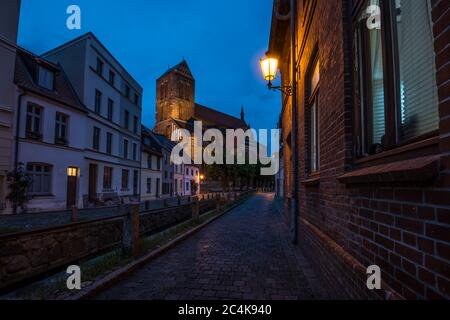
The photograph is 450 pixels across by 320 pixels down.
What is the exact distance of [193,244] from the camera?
7316 mm

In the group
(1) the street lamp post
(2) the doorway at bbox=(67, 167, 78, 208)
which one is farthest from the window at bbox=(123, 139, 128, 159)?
(1) the street lamp post

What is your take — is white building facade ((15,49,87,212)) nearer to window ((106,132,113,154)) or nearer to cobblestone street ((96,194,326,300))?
window ((106,132,113,154))

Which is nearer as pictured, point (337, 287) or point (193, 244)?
point (337, 287)

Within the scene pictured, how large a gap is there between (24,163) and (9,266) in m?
13.2

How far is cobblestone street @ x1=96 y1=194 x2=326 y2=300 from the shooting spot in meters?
3.87

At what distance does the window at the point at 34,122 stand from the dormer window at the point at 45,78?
1998 millimetres

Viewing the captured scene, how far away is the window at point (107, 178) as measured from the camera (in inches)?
893

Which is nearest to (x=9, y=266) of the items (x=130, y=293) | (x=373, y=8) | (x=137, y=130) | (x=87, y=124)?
(x=130, y=293)

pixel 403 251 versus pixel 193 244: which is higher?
pixel 403 251

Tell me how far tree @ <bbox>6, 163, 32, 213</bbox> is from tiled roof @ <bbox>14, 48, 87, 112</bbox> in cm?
473

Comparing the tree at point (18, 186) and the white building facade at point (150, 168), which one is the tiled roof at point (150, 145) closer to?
the white building facade at point (150, 168)

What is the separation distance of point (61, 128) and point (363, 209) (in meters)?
19.7

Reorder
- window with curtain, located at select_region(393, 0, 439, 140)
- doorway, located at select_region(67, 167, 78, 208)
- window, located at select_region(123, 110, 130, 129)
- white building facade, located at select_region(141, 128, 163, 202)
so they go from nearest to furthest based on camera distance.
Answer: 1. window with curtain, located at select_region(393, 0, 439, 140)
2. doorway, located at select_region(67, 167, 78, 208)
3. window, located at select_region(123, 110, 130, 129)
4. white building facade, located at select_region(141, 128, 163, 202)
